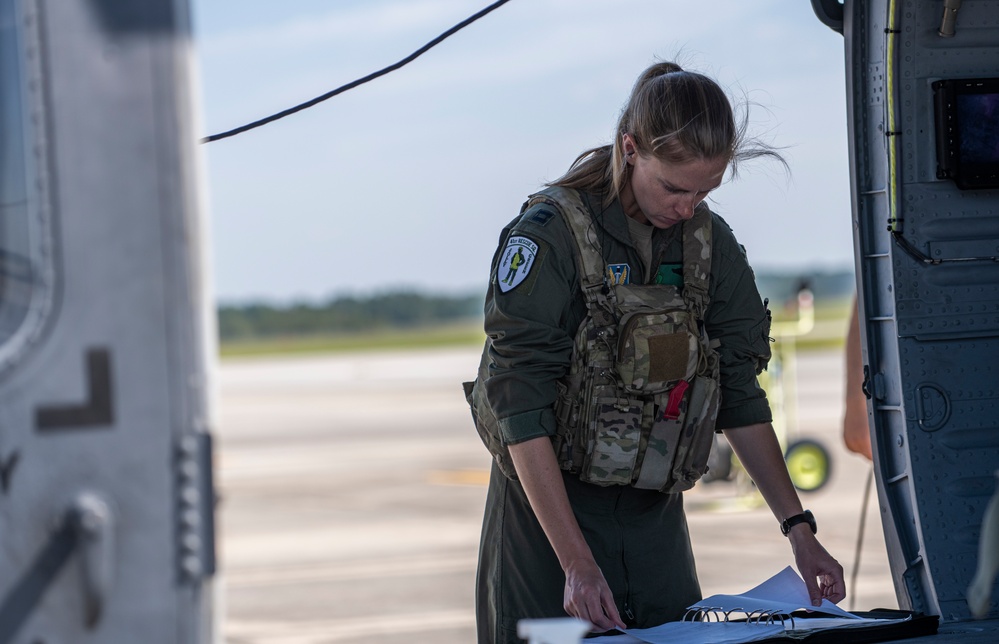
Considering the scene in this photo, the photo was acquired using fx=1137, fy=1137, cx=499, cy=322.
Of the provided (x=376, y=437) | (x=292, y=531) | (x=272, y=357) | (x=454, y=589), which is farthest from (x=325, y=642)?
(x=272, y=357)

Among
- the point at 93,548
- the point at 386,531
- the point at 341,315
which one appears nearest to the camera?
the point at 93,548

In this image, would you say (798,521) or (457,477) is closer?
(798,521)

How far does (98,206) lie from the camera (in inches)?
57.1

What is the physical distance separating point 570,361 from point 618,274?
22 cm

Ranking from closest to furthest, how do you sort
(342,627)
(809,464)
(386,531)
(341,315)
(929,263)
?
(929,263) < (342,627) < (386,531) < (809,464) < (341,315)

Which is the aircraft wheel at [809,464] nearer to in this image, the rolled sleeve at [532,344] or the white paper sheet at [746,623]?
the white paper sheet at [746,623]

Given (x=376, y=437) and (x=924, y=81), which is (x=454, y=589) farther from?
(x=376, y=437)

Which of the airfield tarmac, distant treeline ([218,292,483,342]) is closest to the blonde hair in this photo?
the airfield tarmac

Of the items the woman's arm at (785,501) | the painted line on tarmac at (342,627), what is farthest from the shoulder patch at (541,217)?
the painted line on tarmac at (342,627)

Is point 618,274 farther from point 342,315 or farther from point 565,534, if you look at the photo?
point 342,315

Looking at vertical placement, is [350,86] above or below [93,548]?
above

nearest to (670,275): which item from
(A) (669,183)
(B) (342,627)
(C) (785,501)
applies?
(A) (669,183)

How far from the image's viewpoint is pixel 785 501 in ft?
8.55

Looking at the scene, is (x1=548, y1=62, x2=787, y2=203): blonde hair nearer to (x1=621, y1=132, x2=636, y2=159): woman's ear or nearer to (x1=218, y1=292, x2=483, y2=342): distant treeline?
(x1=621, y1=132, x2=636, y2=159): woman's ear
